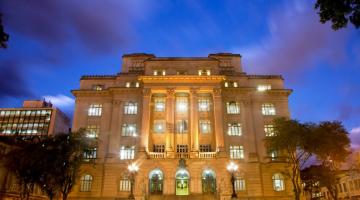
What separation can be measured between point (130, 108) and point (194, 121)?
1226cm

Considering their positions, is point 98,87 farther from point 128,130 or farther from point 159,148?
point 159,148

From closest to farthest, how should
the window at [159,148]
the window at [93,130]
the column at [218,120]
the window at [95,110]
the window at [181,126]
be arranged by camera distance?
the column at [218,120], the window at [159,148], the window at [181,126], the window at [93,130], the window at [95,110]

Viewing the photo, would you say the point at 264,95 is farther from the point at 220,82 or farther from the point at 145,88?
the point at 145,88

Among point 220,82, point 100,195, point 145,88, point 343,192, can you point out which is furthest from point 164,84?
point 343,192

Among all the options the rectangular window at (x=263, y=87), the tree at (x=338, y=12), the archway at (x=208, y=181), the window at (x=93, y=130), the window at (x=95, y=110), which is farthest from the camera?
the rectangular window at (x=263, y=87)

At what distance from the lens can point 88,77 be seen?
55031mm

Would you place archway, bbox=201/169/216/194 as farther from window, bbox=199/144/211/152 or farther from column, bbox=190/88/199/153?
window, bbox=199/144/211/152

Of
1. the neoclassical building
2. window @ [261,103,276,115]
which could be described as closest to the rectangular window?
the neoclassical building

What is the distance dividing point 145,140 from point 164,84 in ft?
35.3

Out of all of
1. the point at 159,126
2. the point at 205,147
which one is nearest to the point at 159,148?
the point at 159,126

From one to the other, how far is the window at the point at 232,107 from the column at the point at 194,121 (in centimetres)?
603

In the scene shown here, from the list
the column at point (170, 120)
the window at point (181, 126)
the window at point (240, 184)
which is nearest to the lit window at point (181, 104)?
the column at point (170, 120)

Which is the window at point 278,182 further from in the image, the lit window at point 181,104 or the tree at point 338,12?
the tree at point 338,12

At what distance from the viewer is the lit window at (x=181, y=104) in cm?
5038
